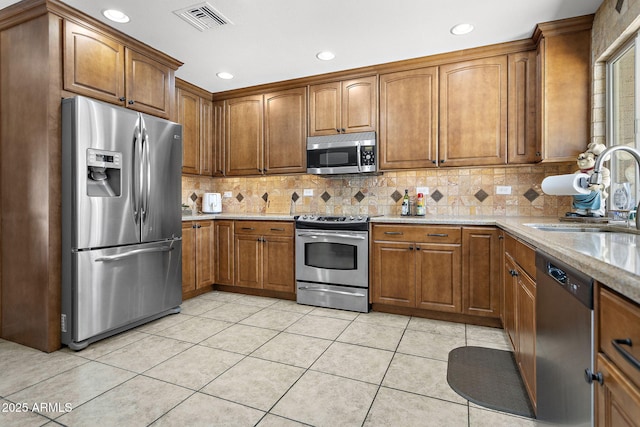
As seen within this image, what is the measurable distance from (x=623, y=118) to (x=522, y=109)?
0.72 m

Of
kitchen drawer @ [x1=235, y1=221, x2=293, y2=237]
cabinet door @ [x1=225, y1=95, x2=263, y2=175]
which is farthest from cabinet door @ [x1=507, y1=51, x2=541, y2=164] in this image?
cabinet door @ [x1=225, y1=95, x2=263, y2=175]

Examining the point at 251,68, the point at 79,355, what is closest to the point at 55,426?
the point at 79,355

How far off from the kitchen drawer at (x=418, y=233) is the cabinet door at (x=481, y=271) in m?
0.09

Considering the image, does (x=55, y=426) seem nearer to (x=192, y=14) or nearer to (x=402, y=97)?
(x=192, y=14)

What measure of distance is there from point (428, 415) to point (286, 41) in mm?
2869

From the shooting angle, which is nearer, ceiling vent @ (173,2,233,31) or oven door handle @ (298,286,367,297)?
ceiling vent @ (173,2,233,31)

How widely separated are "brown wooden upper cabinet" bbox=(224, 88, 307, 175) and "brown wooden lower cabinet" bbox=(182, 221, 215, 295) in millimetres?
873

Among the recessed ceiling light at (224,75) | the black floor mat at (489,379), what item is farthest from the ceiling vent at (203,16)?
the black floor mat at (489,379)

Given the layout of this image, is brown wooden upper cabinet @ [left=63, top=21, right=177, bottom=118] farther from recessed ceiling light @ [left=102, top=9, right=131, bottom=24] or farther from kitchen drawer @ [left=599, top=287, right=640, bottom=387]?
kitchen drawer @ [left=599, top=287, right=640, bottom=387]

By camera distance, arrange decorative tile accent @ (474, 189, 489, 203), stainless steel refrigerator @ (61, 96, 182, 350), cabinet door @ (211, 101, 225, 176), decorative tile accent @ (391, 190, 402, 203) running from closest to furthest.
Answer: stainless steel refrigerator @ (61, 96, 182, 350) → decorative tile accent @ (474, 189, 489, 203) → decorative tile accent @ (391, 190, 402, 203) → cabinet door @ (211, 101, 225, 176)

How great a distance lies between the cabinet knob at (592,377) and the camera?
86 cm

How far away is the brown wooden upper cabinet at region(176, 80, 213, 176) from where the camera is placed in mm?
3877

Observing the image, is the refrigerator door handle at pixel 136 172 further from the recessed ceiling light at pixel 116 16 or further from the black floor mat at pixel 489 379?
the black floor mat at pixel 489 379

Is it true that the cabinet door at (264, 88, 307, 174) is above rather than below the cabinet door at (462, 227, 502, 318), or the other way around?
above
